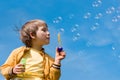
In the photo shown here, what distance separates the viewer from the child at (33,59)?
8742 millimetres

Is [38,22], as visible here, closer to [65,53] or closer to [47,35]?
[47,35]

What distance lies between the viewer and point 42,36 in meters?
9.16

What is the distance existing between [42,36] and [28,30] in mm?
370

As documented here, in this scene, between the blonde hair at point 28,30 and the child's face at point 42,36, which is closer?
the child's face at point 42,36

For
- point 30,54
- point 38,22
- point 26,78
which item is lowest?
point 26,78

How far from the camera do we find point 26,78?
8742 mm

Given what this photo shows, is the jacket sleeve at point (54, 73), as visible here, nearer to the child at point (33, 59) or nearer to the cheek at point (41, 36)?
the child at point (33, 59)

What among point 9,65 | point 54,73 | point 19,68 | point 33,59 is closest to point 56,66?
point 54,73

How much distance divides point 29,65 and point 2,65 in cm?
54

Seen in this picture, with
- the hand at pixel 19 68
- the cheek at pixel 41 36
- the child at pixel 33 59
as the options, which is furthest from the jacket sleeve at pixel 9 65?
the cheek at pixel 41 36

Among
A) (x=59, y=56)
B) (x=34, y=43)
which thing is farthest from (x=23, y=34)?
(x=59, y=56)

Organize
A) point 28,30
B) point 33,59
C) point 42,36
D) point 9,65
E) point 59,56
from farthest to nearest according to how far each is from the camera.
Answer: point 28,30, point 42,36, point 33,59, point 9,65, point 59,56

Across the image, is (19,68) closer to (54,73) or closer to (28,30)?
(54,73)

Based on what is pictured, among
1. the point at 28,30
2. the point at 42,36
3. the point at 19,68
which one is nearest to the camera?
the point at 19,68
